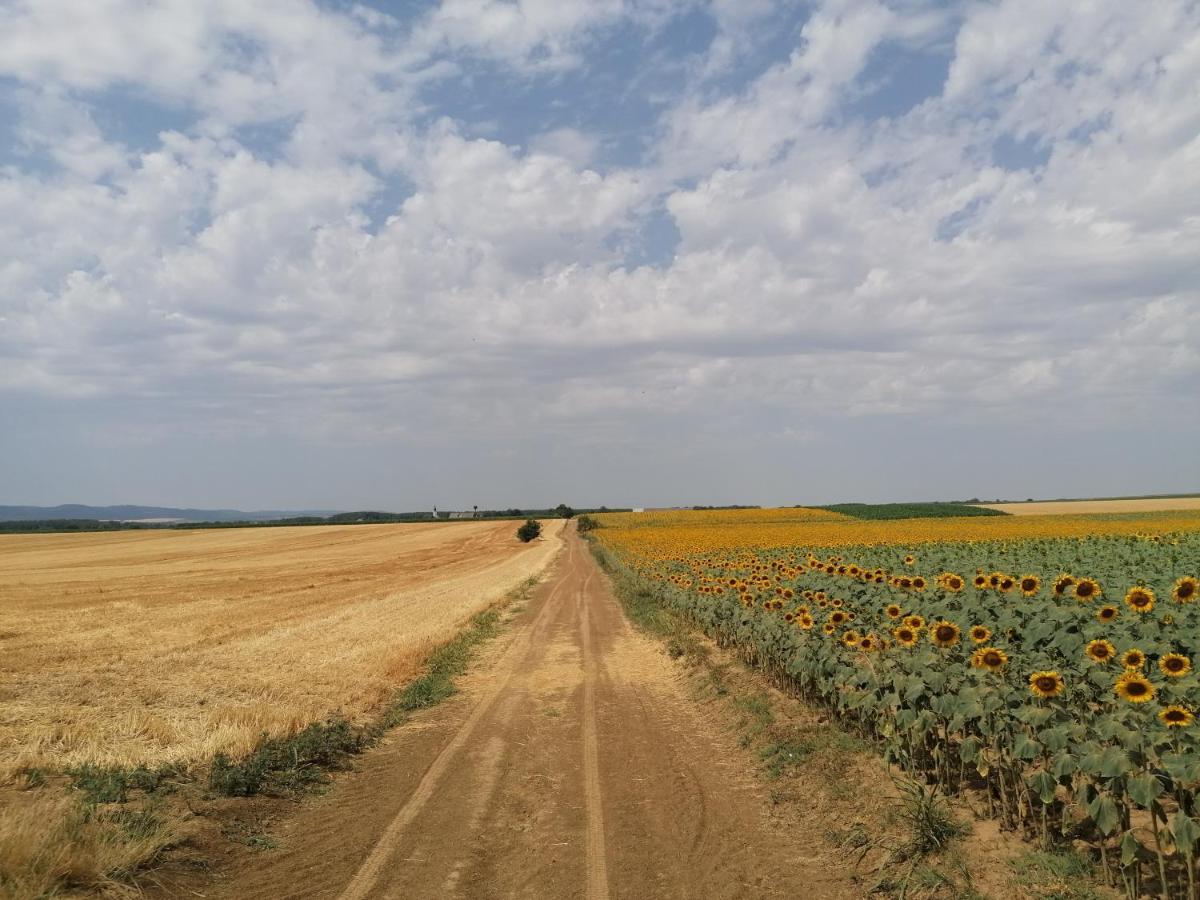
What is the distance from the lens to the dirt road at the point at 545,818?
569 centimetres

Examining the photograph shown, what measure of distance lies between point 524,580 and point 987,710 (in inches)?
1081

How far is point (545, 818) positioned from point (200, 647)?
1250 cm

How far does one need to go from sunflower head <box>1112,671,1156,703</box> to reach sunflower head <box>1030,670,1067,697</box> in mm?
446

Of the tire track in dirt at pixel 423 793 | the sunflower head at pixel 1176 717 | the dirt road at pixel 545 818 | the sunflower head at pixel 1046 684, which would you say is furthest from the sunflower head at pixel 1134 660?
the tire track in dirt at pixel 423 793

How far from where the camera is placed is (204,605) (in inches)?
978

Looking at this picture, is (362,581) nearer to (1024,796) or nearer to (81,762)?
(81,762)

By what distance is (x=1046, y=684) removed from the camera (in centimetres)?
541

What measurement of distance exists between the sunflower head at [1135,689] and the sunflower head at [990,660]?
100cm

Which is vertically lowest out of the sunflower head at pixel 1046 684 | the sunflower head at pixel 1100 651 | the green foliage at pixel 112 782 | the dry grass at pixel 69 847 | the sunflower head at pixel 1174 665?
the green foliage at pixel 112 782

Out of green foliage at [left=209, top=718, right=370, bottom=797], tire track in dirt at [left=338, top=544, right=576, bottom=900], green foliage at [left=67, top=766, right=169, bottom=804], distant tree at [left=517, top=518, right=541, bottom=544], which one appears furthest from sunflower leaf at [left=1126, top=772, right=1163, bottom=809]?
distant tree at [left=517, top=518, right=541, bottom=544]

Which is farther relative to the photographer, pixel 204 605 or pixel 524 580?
pixel 524 580

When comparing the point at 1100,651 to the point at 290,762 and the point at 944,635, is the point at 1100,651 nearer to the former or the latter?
the point at 944,635

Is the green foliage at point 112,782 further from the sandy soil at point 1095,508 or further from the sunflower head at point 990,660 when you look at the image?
the sandy soil at point 1095,508

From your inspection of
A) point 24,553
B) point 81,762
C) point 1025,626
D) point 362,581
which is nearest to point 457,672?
point 81,762
